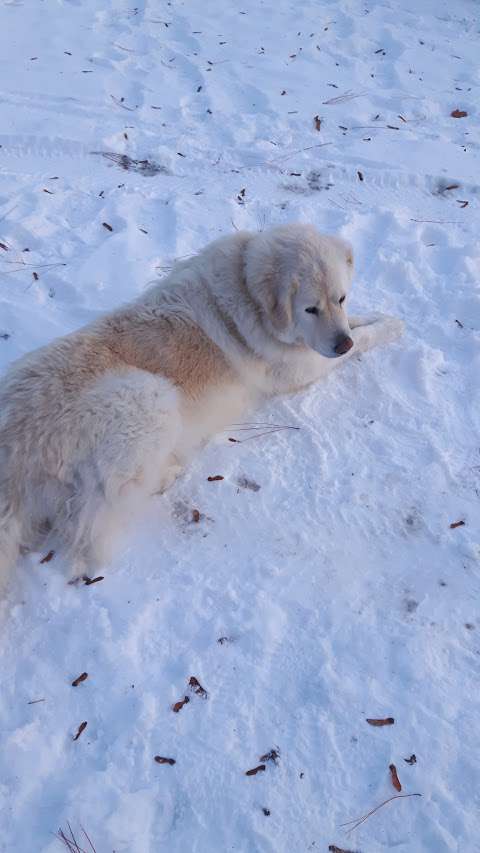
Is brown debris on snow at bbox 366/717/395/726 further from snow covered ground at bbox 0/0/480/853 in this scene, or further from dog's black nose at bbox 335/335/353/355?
dog's black nose at bbox 335/335/353/355

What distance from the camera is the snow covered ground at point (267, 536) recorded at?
2.27 m

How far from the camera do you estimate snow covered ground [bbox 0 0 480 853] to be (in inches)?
89.3

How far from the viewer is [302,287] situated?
10.9 ft

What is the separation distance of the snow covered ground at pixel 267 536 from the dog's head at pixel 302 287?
22.0 inches

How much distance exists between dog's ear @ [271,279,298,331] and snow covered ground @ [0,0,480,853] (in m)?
0.62

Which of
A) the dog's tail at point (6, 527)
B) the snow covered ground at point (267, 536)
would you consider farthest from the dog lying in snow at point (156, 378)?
the snow covered ground at point (267, 536)

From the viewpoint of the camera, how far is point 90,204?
517cm

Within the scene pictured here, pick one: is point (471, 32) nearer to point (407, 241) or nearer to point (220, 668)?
point (407, 241)

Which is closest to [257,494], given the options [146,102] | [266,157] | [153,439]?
[153,439]

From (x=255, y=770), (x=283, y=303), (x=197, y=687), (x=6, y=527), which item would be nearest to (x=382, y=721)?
(x=255, y=770)

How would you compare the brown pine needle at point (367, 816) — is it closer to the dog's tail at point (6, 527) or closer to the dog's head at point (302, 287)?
the dog's tail at point (6, 527)

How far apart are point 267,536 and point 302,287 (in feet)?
4.38

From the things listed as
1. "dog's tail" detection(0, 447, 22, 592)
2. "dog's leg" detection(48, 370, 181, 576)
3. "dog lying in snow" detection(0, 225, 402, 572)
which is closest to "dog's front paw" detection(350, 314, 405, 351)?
"dog lying in snow" detection(0, 225, 402, 572)

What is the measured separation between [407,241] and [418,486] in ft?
7.78
